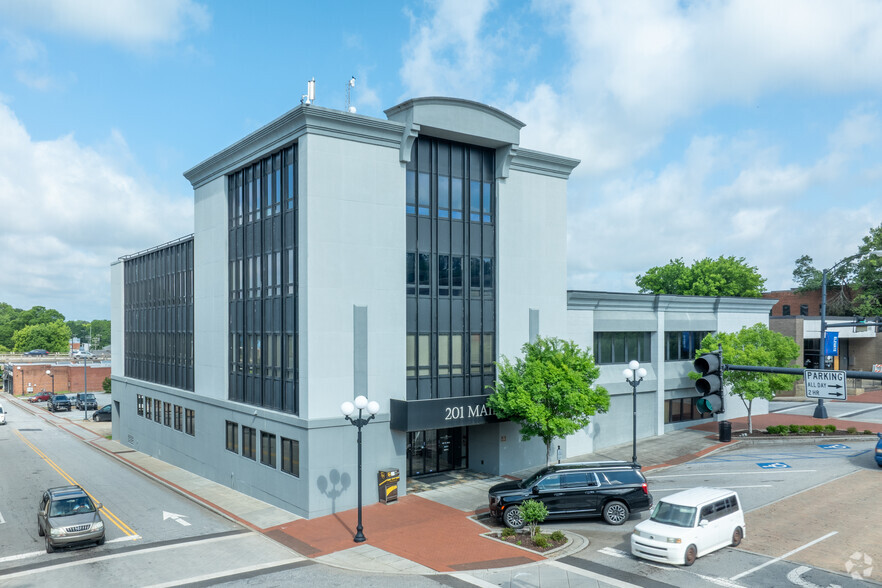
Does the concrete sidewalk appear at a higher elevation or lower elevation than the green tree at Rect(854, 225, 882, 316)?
lower

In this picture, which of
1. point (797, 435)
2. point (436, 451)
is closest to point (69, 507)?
point (436, 451)

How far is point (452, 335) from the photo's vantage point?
28.4 meters

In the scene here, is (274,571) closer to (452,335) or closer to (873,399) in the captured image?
(452,335)

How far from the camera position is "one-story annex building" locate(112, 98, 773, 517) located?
2480 cm

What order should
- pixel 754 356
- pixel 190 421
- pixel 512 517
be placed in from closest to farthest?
pixel 512 517 → pixel 190 421 → pixel 754 356

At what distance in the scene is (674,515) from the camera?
18.5m

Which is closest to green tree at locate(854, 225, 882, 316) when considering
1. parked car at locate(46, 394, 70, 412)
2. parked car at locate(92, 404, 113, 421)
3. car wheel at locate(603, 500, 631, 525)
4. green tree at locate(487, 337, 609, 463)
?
green tree at locate(487, 337, 609, 463)

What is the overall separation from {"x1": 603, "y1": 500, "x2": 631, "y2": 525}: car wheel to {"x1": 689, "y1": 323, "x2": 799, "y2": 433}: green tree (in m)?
16.4

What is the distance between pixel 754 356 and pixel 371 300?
77.9 feet

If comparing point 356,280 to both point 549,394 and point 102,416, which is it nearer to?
point 549,394

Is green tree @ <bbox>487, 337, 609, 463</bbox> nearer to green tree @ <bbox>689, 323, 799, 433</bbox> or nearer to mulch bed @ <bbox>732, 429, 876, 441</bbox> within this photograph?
green tree @ <bbox>689, 323, 799, 433</bbox>

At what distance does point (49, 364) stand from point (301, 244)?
95.1 metres

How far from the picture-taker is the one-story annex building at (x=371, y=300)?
2480 cm

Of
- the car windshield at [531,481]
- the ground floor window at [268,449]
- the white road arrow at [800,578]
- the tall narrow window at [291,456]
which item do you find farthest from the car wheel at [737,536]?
the ground floor window at [268,449]
